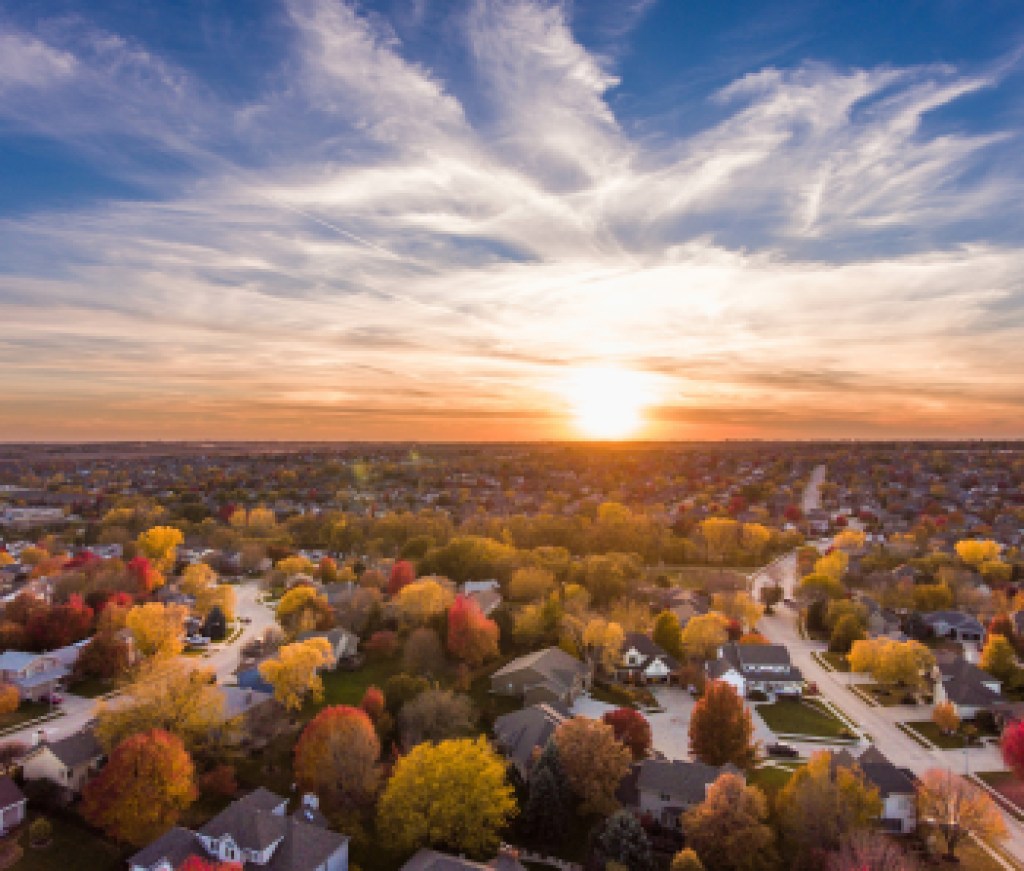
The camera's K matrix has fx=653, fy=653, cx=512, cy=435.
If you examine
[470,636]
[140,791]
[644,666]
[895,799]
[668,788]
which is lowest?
[644,666]

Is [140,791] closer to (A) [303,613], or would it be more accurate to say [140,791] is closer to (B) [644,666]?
(A) [303,613]

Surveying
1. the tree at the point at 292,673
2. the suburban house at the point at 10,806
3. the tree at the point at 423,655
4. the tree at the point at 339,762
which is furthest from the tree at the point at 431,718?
the suburban house at the point at 10,806

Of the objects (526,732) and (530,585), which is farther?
(530,585)

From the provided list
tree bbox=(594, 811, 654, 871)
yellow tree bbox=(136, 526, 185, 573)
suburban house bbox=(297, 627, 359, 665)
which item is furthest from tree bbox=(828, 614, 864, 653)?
yellow tree bbox=(136, 526, 185, 573)

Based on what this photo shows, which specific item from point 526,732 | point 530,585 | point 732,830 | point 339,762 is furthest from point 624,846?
point 530,585

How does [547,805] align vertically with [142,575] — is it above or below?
below

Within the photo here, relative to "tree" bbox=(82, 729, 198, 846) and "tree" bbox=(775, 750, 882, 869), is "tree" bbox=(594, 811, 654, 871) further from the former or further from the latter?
"tree" bbox=(82, 729, 198, 846)

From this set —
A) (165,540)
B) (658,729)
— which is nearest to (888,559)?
(658,729)
